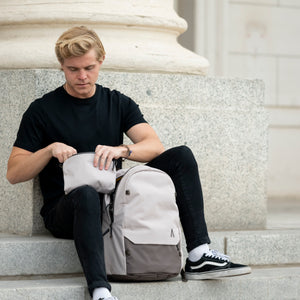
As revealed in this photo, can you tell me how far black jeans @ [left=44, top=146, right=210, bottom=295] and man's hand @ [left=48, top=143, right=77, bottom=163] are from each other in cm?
22

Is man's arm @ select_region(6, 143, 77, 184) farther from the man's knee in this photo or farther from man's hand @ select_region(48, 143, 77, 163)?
the man's knee

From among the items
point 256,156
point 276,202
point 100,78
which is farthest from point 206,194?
point 276,202

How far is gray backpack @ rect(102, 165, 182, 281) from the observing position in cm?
475

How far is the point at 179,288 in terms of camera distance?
4.97 metres

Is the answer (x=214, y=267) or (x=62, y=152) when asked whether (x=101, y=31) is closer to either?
(x=62, y=152)

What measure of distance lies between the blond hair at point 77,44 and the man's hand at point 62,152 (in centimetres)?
48

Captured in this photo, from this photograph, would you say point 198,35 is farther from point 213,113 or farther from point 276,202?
point 213,113

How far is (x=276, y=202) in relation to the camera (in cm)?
883

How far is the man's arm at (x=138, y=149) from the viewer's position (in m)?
4.89

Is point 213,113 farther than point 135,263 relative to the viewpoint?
Yes

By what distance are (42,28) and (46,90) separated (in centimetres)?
66

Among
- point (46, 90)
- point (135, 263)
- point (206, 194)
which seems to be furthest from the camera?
point (206, 194)

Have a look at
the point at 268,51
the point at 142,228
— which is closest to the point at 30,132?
the point at 142,228

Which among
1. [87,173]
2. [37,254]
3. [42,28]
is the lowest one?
[37,254]
